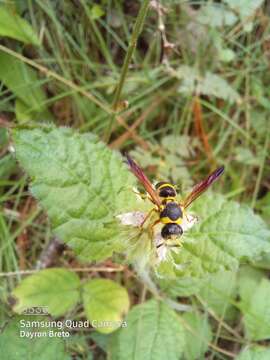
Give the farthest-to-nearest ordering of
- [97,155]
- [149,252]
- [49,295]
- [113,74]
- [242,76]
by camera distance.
Result: [242,76], [113,74], [49,295], [97,155], [149,252]

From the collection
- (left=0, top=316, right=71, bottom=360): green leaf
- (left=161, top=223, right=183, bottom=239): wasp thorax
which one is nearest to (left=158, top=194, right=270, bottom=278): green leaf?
(left=161, top=223, right=183, bottom=239): wasp thorax

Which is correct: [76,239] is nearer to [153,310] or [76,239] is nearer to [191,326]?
[153,310]

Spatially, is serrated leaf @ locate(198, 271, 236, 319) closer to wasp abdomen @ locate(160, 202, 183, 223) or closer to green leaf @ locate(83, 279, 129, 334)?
green leaf @ locate(83, 279, 129, 334)

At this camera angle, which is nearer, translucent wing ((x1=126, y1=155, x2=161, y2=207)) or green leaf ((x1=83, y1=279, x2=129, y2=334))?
translucent wing ((x1=126, y1=155, x2=161, y2=207))

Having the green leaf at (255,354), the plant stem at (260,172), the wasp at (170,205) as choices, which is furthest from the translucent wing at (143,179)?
the plant stem at (260,172)

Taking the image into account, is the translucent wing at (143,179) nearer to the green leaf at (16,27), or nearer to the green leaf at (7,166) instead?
the green leaf at (7,166)

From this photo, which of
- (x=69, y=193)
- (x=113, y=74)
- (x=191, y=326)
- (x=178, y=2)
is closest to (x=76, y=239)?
(x=69, y=193)
